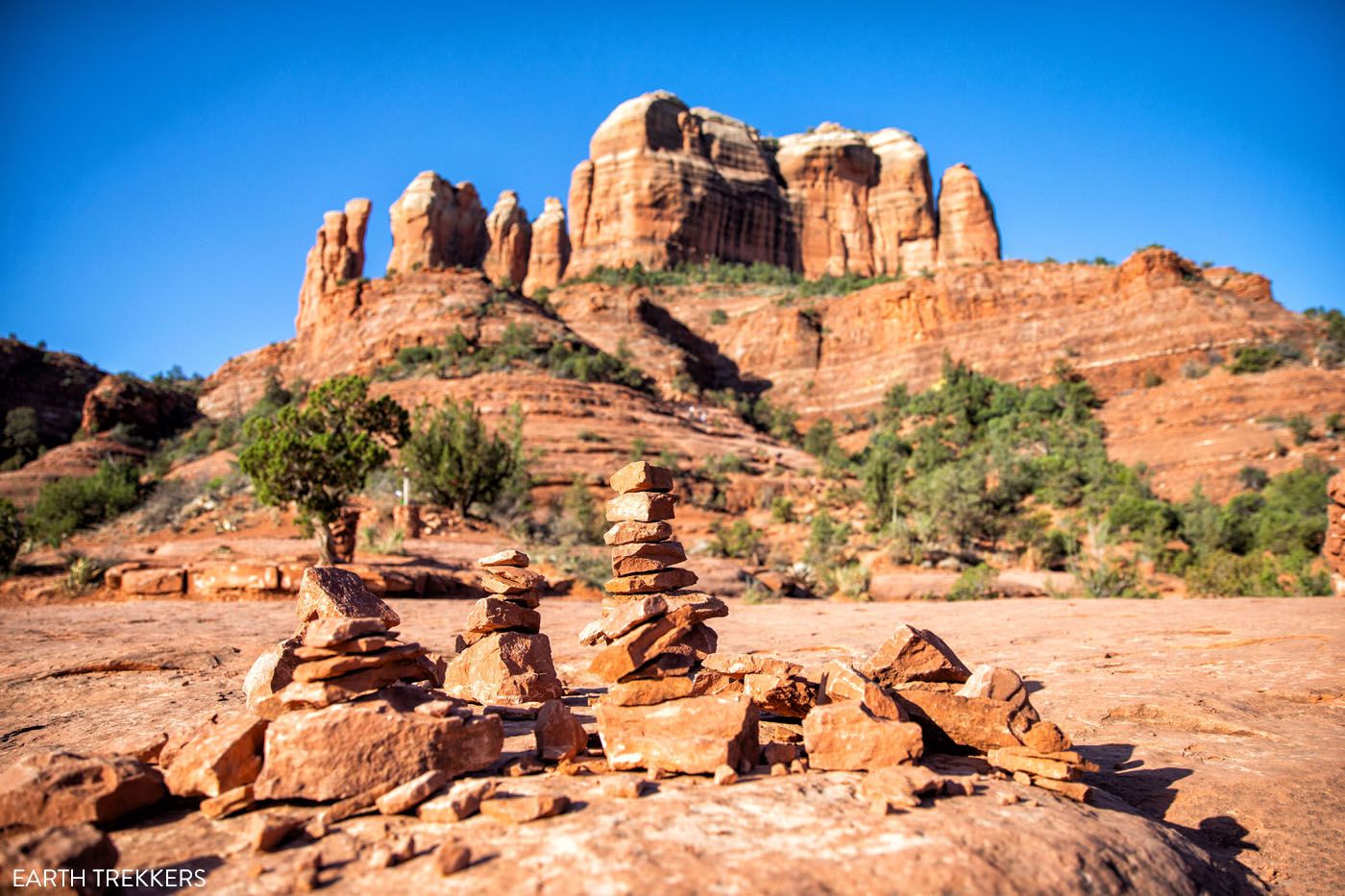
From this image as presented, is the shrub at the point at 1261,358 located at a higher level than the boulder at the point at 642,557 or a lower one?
higher

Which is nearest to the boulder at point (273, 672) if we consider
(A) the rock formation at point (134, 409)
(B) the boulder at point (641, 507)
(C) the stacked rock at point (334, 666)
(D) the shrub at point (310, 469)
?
(C) the stacked rock at point (334, 666)

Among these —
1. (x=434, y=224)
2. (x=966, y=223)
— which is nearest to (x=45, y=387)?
(x=434, y=224)

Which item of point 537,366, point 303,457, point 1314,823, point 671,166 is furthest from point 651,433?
point 671,166

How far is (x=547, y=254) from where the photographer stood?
96.0 m

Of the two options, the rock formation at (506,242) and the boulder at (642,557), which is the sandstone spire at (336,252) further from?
the boulder at (642,557)

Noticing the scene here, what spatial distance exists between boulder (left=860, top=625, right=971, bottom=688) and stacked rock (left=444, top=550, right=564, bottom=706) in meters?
2.53

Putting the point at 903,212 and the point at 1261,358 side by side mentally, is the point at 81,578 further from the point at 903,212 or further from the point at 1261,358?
the point at 903,212

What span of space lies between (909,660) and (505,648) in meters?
2.97

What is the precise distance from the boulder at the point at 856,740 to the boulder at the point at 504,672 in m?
2.56

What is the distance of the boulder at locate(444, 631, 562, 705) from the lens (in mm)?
5496

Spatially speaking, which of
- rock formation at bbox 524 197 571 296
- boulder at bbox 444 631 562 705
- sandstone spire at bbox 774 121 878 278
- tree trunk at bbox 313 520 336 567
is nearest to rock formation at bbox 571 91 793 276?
sandstone spire at bbox 774 121 878 278

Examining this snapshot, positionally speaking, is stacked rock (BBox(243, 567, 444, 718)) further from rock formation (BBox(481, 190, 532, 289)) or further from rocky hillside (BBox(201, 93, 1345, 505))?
rock formation (BBox(481, 190, 532, 289))

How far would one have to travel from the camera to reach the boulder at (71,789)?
2889mm

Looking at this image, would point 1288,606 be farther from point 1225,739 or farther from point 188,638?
point 188,638
